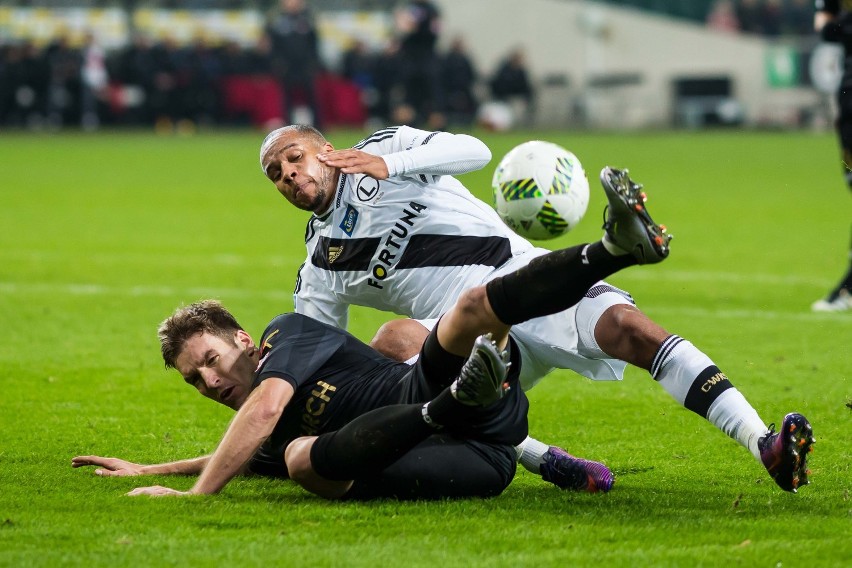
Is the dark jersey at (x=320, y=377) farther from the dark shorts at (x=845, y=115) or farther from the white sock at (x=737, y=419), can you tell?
the dark shorts at (x=845, y=115)

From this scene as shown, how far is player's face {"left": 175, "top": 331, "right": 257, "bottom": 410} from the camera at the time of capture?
16.3 ft

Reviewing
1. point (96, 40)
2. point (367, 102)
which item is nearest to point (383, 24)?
point (367, 102)

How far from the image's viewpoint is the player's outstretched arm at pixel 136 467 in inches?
206

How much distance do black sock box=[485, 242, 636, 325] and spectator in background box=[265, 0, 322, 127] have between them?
2218 cm

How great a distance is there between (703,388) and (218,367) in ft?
5.87

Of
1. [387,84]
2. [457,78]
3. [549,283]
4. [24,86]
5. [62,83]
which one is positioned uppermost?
[549,283]

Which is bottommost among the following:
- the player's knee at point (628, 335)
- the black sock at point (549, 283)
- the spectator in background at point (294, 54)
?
the spectator in background at point (294, 54)

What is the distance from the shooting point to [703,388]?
4.80 meters

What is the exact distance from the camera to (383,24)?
1385 inches

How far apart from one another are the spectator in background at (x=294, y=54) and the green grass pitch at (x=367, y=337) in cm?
975

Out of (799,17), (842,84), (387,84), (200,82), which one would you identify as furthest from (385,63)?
(842,84)

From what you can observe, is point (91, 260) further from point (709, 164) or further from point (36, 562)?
point (709, 164)

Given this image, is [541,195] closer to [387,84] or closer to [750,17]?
[387,84]

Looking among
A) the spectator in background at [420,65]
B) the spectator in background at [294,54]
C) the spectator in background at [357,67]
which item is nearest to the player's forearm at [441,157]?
the spectator in background at [420,65]
